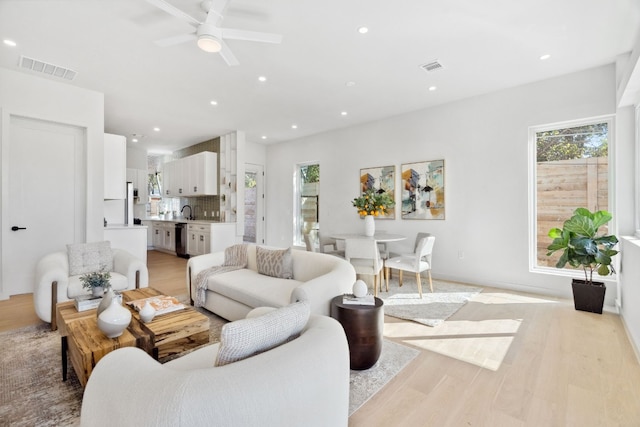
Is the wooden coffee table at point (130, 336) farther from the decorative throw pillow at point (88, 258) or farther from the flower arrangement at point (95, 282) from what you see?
the decorative throw pillow at point (88, 258)

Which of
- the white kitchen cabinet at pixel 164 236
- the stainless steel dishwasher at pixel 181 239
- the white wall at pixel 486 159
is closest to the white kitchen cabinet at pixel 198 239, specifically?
the stainless steel dishwasher at pixel 181 239

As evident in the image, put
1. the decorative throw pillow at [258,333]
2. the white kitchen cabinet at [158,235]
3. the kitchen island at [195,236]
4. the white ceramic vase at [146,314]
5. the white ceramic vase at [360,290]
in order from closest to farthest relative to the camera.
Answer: the decorative throw pillow at [258,333] → the white ceramic vase at [146,314] → the white ceramic vase at [360,290] → the kitchen island at [195,236] → the white kitchen cabinet at [158,235]

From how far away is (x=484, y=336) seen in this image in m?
2.72

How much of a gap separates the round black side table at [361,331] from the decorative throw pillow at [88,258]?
2.81 metres

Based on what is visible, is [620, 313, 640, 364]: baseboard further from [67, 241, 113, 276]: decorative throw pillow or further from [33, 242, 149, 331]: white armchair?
[67, 241, 113, 276]: decorative throw pillow

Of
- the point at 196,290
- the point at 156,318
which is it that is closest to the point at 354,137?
the point at 196,290

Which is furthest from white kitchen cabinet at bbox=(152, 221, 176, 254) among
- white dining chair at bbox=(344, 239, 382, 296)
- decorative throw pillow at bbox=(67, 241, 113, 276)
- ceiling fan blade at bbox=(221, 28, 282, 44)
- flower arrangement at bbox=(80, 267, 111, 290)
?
ceiling fan blade at bbox=(221, 28, 282, 44)

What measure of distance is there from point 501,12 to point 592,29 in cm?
105

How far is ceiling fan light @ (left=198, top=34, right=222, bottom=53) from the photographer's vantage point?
7.73 ft

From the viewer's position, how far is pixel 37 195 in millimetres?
3998

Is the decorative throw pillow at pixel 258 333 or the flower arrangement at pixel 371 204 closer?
the decorative throw pillow at pixel 258 333

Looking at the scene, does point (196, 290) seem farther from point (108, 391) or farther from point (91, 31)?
point (91, 31)

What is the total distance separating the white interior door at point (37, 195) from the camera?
150 inches

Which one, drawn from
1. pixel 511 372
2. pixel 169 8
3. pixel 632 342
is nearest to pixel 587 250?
pixel 632 342
